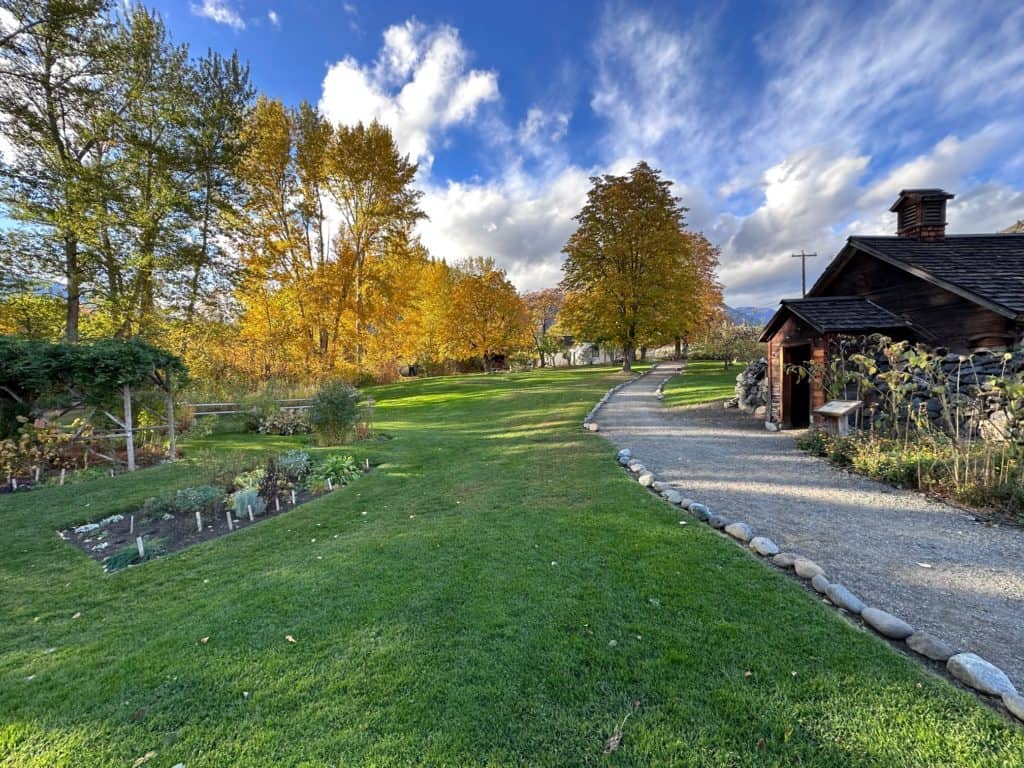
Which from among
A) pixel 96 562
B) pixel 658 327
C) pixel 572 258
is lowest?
pixel 96 562

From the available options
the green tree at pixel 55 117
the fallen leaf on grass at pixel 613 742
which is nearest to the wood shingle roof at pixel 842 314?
the fallen leaf on grass at pixel 613 742

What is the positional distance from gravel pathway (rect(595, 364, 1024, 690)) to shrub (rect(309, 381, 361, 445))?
6.32m

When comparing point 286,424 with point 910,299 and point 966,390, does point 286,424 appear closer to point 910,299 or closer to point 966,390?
point 966,390

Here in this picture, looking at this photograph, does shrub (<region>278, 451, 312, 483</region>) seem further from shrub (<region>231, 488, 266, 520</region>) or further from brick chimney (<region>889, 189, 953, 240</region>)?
brick chimney (<region>889, 189, 953, 240</region>)

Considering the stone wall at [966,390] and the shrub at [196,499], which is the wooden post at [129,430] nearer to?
the shrub at [196,499]

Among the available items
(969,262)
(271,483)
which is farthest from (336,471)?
(969,262)

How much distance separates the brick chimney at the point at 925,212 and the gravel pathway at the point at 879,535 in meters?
6.93

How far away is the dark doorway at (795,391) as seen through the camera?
9250mm

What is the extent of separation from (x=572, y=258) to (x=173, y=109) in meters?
17.7

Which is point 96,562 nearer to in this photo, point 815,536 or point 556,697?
point 556,697

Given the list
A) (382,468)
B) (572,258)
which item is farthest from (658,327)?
(382,468)

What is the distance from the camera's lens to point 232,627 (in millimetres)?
2668

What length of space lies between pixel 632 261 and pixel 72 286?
2196 cm

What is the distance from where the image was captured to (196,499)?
522 cm
